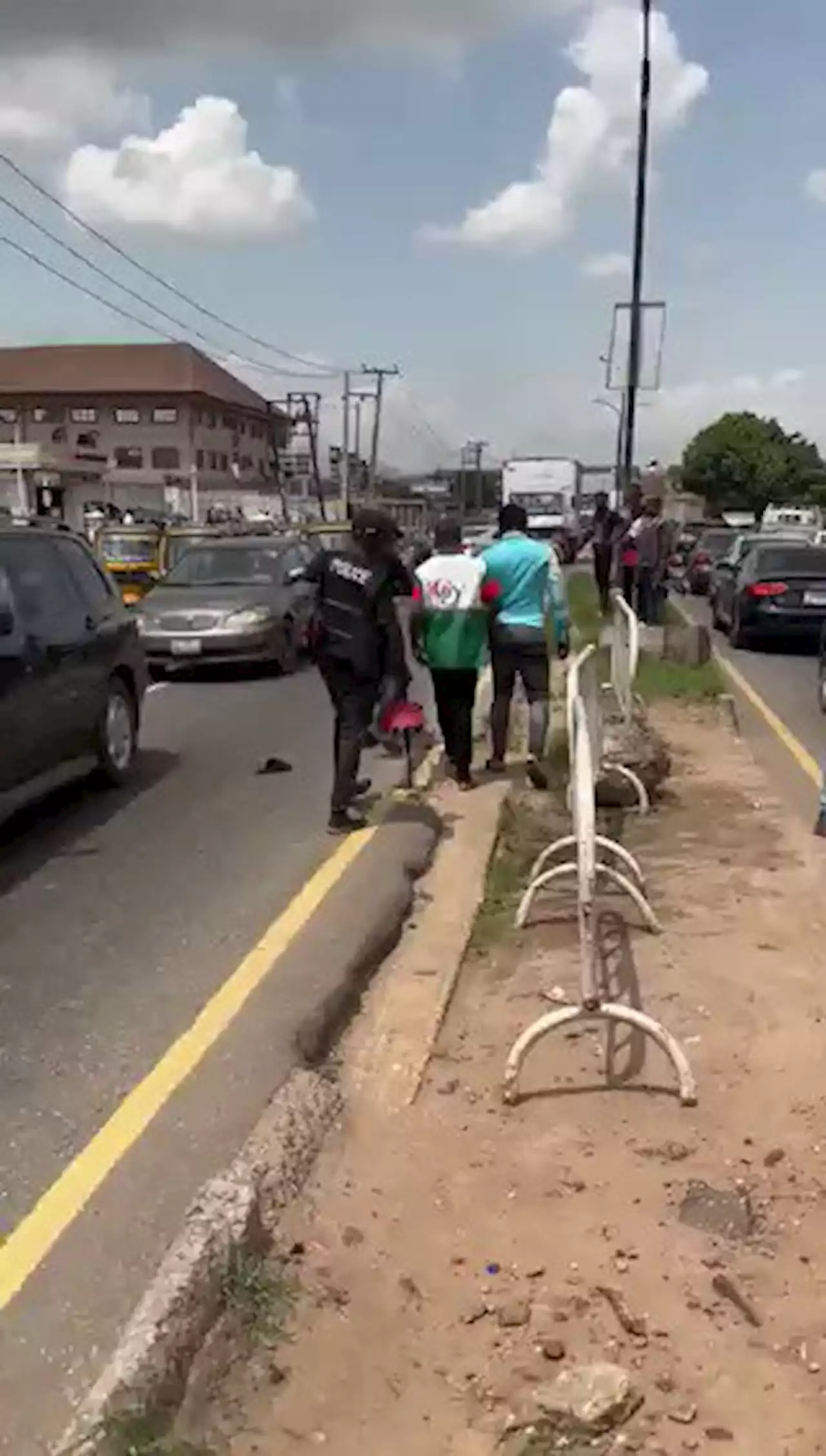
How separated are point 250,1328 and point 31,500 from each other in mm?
67978

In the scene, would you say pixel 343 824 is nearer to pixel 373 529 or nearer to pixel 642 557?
pixel 373 529

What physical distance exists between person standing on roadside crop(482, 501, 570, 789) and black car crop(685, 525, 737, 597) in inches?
1000

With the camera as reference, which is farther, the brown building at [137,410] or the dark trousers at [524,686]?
the brown building at [137,410]

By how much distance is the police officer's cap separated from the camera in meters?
Answer: 8.23

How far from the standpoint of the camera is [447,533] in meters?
9.53

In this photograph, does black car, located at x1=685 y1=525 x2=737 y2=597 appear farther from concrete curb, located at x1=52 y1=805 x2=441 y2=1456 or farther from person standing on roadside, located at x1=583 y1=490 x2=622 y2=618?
concrete curb, located at x1=52 y1=805 x2=441 y2=1456

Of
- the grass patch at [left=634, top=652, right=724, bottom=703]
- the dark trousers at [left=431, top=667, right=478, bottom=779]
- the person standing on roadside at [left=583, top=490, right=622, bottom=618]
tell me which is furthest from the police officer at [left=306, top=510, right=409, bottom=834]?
the person standing on roadside at [left=583, top=490, right=622, bottom=618]

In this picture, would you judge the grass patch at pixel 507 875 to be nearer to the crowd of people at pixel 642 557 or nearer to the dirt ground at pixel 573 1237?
the dirt ground at pixel 573 1237

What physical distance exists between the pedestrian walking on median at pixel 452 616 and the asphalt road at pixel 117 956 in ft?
3.71

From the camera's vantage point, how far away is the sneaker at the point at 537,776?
952 centimetres

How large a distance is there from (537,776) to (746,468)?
114 m

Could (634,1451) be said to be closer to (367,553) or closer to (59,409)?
(367,553)

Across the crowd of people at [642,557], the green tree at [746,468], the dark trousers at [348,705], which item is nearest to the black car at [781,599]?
the crowd of people at [642,557]

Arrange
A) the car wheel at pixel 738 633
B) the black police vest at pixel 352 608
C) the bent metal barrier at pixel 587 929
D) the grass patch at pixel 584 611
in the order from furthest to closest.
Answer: the car wheel at pixel 738 633, the grass patch at pixel 584 611, the black police vest at pixel 352 608, the bent metal barrier at pixel 587 929
